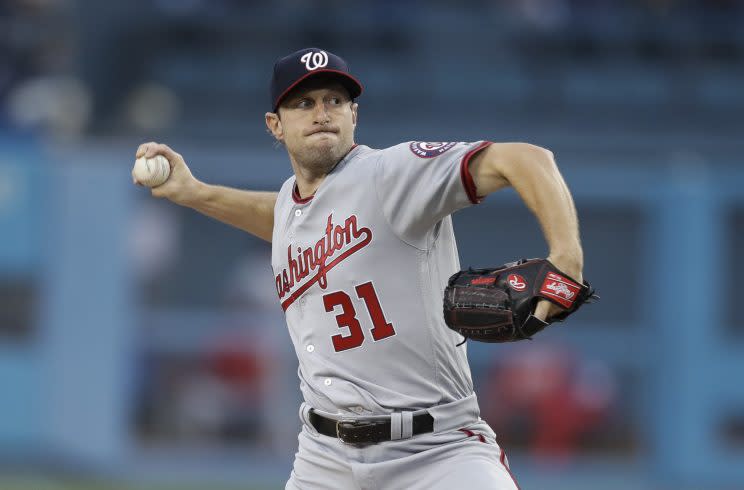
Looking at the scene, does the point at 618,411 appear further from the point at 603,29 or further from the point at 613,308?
the point at 603,29

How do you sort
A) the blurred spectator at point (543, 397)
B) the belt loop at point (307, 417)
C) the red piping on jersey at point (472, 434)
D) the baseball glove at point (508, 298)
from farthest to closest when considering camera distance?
the blurred spectator at point (543, 397)
the belt loop at point (307, 417)
the red piping on jersey at point (472, 434)
the baseball glove at point (508, 298)

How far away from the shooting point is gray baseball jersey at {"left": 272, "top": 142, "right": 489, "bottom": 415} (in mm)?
3592

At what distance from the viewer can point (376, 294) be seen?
3635 mm

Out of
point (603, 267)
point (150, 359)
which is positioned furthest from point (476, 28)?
point (150, 359)

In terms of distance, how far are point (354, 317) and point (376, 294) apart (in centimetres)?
10

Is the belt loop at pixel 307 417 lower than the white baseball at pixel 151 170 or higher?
lower

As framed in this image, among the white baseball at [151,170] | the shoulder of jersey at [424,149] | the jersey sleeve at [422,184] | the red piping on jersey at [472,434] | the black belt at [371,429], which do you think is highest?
the white baseball at [151,170]

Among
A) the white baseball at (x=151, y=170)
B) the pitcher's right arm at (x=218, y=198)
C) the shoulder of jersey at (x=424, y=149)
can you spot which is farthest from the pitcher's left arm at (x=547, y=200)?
the white baseball at (x=151, y=170)

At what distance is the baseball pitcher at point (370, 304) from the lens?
355 cm

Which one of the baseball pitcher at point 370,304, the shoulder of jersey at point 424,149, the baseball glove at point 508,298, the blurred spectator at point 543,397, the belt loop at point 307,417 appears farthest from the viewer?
Answer: the blurred spectator at point 543,397

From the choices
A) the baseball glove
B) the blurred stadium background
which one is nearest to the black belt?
the baseball glove

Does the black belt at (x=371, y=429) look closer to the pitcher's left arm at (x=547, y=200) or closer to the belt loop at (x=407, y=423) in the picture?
the belt loop at (x=407, y=423)

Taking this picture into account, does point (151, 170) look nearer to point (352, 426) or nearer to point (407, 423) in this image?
point (352, 426)

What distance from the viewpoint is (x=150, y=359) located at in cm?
914
